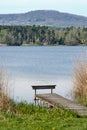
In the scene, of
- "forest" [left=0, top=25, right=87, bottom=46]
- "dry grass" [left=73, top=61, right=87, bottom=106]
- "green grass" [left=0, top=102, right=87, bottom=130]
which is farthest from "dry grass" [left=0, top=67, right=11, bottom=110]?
"forest" [left=0, top=25, right=87, bottom=46]

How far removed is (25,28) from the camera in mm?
116562

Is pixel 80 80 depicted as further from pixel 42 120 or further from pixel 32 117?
pixel 42 120

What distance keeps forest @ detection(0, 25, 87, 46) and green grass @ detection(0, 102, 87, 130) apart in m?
88.6

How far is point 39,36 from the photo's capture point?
364ft

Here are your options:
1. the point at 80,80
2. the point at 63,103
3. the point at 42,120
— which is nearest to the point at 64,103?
the point at 63,103

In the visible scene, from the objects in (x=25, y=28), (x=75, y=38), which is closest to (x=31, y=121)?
(x=75, y=38)

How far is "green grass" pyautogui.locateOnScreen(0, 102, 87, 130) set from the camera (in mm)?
10045

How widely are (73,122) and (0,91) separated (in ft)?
9.48

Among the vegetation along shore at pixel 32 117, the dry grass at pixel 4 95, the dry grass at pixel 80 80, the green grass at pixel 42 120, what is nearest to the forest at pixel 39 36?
the dry grass at pixel 80 80

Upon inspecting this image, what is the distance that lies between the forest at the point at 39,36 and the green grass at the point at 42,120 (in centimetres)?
8863

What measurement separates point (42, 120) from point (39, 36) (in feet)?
329

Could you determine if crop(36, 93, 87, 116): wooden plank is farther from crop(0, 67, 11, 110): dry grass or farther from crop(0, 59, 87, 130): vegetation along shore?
crop(0, 67, 11, 110): dry grass

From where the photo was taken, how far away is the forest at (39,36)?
106 metres

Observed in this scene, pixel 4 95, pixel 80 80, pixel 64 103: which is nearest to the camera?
pixel 4 95
